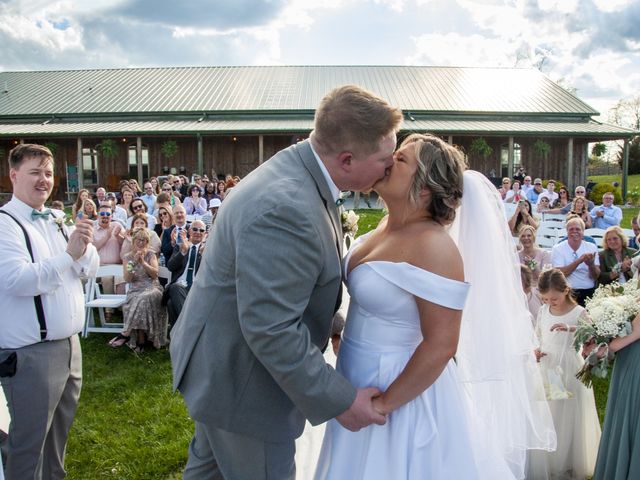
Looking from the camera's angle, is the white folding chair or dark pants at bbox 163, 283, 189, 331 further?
the white folding chair

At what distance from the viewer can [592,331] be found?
12.6ft

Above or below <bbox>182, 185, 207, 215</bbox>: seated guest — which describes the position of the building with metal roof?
above

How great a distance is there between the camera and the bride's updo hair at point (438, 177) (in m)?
2.67

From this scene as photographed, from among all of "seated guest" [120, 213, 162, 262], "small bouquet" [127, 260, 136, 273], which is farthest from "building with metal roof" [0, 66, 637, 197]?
"small bouquet" [127, 260, 136, 273]

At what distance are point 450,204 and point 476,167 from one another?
85.5 ft

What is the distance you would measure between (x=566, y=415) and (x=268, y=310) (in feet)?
10.8

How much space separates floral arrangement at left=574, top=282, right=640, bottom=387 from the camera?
3719 mm

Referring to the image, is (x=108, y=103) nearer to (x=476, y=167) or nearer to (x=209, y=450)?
(x=476, y=167)

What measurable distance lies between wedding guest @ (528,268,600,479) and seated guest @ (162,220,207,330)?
181 inches

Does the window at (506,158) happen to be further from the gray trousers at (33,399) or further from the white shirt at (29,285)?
the gray trousers at (33,399)

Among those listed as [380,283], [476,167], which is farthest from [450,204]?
[476,167]

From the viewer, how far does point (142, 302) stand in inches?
296

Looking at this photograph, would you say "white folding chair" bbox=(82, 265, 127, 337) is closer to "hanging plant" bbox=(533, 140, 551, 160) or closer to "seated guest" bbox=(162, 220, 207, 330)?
"seated guest" bbox=(162, 220, 207, 330)

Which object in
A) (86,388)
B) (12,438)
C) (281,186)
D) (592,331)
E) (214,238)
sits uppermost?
(281,186)
